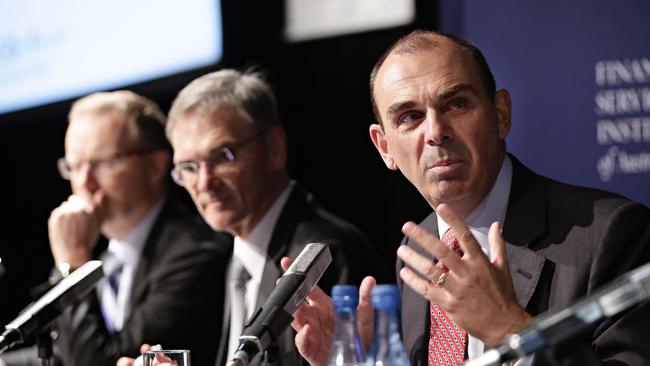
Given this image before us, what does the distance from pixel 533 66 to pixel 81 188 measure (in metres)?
2.02

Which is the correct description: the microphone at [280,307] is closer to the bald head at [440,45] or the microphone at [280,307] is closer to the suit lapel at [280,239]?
the bald head at [440,45]

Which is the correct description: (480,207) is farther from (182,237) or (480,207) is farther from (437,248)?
(182,237)

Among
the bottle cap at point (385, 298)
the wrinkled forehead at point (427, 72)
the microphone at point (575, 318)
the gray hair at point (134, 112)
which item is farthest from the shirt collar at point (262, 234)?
the microphone at point (575, 318)

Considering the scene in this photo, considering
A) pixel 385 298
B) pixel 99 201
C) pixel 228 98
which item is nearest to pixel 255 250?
pixel 228 98

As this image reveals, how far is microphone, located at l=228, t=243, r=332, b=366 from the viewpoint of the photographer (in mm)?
1561

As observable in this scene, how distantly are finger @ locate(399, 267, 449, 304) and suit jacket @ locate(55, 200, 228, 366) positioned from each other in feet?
6.38

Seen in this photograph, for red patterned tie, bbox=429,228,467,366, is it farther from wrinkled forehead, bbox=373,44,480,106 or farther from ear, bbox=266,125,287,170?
ear, bbox=266,125,287,170

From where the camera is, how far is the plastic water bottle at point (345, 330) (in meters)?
1.67

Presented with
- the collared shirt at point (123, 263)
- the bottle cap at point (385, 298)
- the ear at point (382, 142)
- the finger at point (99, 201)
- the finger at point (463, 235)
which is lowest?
the collared shirt at point (123, 263)

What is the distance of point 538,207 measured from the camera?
2.24m

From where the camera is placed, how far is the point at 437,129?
7.34 feet

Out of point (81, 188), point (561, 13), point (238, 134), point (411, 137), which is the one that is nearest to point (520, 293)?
point (411, 137)

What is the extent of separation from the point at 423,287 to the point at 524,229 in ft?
1.88

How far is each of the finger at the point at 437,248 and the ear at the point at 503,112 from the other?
74 centimetres
